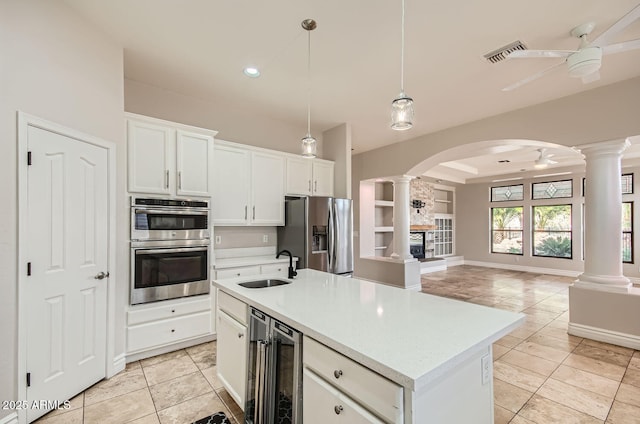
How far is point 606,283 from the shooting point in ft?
11.1

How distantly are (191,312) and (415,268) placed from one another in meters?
4.28

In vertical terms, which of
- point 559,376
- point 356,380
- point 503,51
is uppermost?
point 503,51

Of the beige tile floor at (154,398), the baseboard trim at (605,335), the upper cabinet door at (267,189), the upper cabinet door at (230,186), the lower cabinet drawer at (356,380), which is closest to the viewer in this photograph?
the lower cabinet drawer at (356,380)

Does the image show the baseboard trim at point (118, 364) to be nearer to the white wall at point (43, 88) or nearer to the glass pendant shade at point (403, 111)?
the white wall at point (43, 88)

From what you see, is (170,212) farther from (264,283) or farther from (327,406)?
(327,406)

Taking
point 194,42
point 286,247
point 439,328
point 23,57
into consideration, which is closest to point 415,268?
point 286,247

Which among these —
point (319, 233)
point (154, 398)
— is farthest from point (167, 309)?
point (319, 233)

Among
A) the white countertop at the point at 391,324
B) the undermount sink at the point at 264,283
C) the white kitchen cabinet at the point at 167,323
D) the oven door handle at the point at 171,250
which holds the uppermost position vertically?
the oven door handle at the point at 171,250

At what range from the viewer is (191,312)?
315 cm

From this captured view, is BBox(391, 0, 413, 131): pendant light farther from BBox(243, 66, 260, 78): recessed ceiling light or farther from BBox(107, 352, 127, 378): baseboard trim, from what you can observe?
BBox(107, 352, 127, 378): baseboard trim

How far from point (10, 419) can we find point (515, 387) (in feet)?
12.1

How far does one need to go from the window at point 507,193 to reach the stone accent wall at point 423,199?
196 cm

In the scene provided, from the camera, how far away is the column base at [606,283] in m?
3.29

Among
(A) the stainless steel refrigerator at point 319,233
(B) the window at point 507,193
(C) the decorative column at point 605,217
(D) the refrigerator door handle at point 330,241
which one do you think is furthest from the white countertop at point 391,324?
(B) the window at point 507,193
